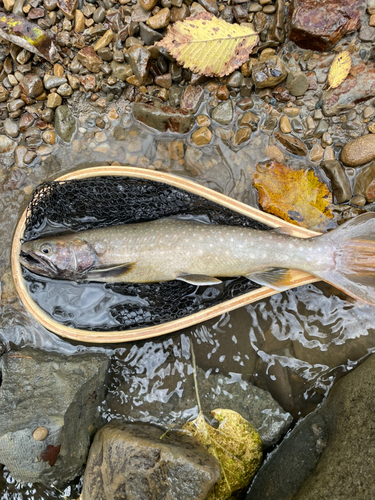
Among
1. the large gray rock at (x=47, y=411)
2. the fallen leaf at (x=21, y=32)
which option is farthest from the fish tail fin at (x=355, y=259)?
the fallen leaf at (x=21, y=32)

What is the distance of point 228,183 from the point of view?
3.84 metres

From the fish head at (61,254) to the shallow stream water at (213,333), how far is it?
542 mm

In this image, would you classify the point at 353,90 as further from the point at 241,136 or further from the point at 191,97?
the point at 191,97

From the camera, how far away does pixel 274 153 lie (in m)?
3.77

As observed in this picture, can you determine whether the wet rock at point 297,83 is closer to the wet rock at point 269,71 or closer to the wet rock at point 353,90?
the wet rock at point 269,71

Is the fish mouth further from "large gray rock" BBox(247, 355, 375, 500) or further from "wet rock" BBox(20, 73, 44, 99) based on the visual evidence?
"large gray rock" BBox(247, 355, 375, 500)

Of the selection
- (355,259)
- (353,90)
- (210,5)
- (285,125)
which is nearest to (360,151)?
(353,90)

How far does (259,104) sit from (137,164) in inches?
61.2

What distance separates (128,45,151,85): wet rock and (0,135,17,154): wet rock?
5.52 ft

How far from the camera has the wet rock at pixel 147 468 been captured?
2.99 meters

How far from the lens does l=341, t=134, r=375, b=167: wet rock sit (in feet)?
11.8

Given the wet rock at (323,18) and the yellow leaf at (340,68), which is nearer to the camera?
the wet rock at (323,18)

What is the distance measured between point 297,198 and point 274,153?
0.60 metres

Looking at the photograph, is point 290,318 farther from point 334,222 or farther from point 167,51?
point 167,51
